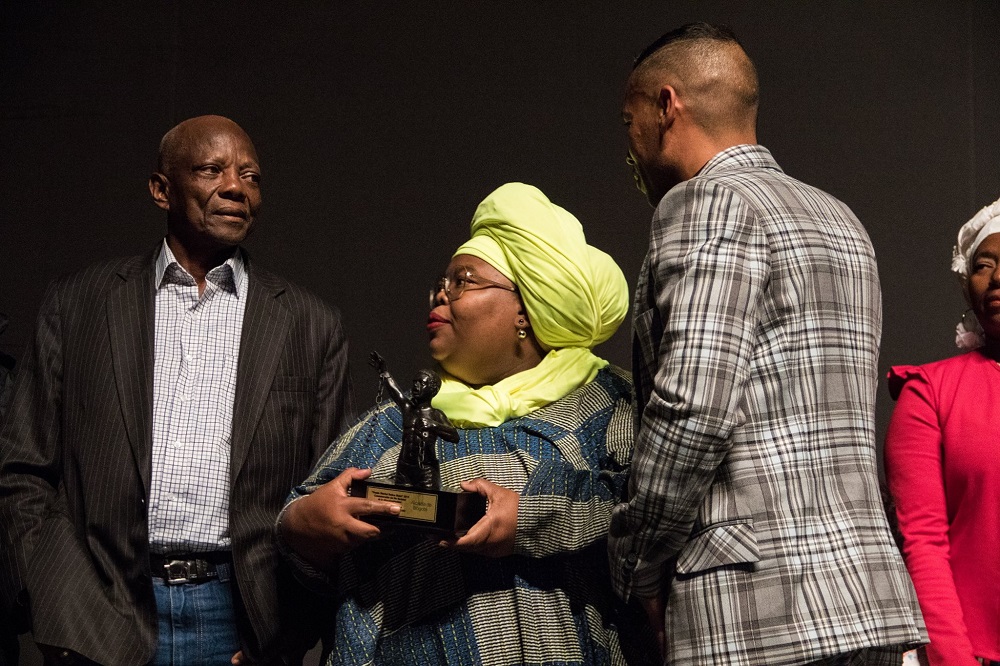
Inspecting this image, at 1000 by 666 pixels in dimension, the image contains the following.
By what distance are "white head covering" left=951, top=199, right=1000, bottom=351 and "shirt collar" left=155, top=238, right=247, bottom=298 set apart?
1762 mm

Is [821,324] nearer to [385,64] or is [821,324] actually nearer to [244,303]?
[244,303]

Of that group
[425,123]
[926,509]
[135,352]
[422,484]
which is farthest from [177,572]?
[425,123]

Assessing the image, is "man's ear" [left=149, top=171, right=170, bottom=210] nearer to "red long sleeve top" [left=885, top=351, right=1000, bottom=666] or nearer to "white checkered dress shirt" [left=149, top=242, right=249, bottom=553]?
"white checkered dress shirt" [left=149, top=242, right=249, bottom=553]

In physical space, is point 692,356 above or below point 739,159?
below

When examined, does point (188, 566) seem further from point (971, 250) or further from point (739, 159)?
point (971, 250)

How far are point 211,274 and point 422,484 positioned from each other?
0.94 m

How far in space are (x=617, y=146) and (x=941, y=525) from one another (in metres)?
1.75

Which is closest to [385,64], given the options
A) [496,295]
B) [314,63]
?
[314,63]

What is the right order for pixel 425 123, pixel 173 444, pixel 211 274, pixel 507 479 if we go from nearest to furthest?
1. pixel 507 479
2. pixel 173 444
3. pixel 211 274
4. pixel 425 123

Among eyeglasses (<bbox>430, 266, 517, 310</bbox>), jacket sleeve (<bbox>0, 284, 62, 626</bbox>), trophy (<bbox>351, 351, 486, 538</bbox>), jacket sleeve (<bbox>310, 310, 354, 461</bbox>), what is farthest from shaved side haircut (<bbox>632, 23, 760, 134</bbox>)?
jacket sleeve (<bbox>0, 284, 62, 626</bbox>)

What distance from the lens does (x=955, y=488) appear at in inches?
96.1

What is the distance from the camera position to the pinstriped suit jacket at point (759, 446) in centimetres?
183

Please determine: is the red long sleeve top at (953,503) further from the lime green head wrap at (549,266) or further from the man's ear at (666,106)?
the man's ear at (666,106)

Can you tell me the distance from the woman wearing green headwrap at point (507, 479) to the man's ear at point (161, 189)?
2.64 ft
